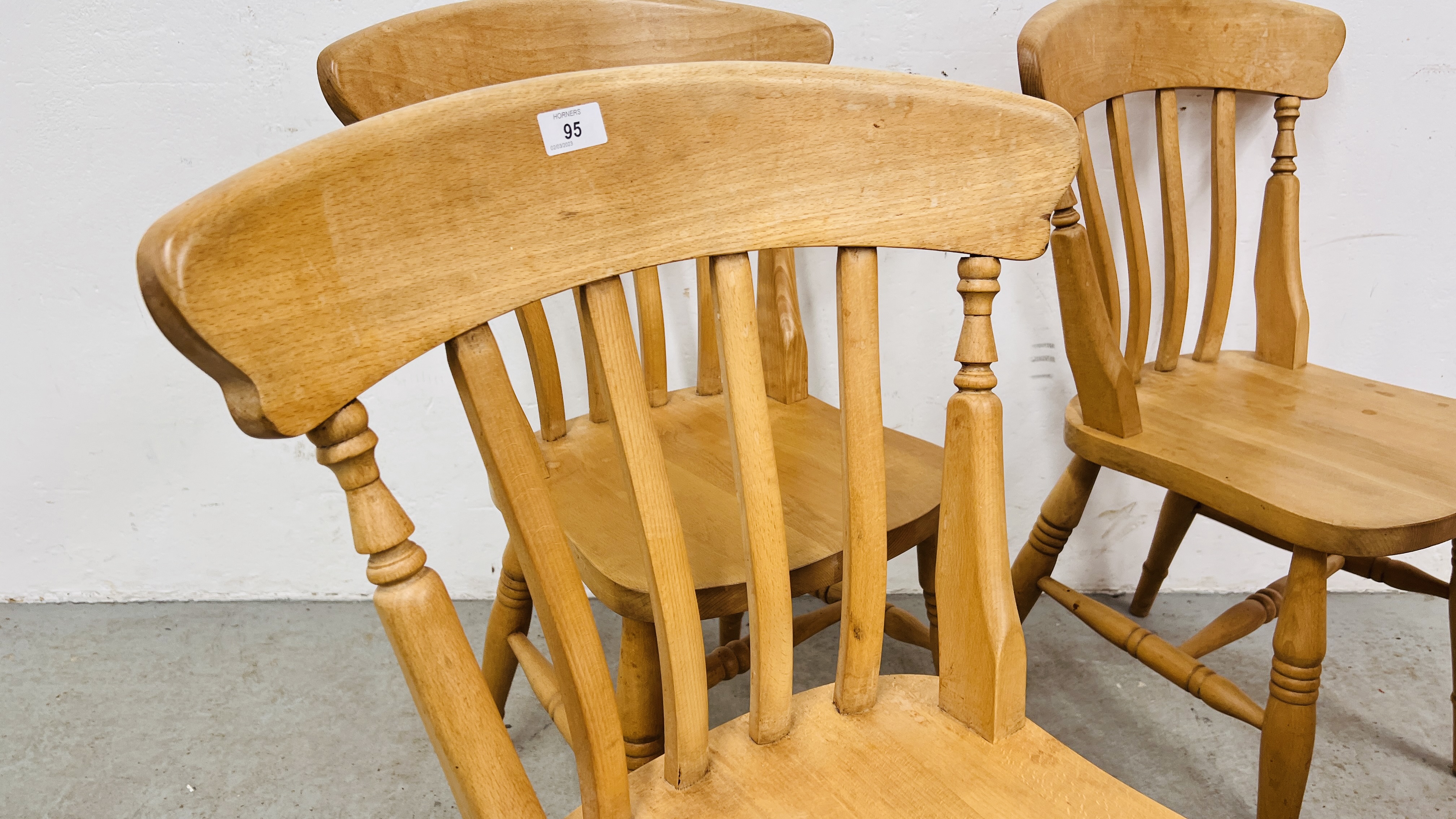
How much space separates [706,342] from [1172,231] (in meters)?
0.63

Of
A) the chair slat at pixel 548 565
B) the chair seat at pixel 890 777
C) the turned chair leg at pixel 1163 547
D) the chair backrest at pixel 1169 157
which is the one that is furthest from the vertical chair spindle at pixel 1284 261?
the chair slat at pixel 548 565

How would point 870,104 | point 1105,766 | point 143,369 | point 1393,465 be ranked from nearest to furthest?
1. point 870,104
2. point 1393,465
3. point 1105,766
4. point 143,369

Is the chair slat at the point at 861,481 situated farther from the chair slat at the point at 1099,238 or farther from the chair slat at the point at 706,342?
the chair slat at the point at 1099,238

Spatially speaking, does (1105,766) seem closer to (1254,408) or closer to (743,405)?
(1254,408)

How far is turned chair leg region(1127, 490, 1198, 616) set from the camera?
1405 mm

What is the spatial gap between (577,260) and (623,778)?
311 millimetres

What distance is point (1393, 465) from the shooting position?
94 cm

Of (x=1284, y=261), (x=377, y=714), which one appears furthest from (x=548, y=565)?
(x=1284, y=261)

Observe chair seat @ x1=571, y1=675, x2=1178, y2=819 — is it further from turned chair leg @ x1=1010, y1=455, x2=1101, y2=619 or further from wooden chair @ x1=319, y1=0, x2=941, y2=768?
turned chair leg @ x1=1010, y1=455, x2=1101, y2=619

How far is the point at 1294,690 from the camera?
930 millimetres

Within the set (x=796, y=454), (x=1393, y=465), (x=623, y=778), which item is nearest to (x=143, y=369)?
(x=796, y=454)

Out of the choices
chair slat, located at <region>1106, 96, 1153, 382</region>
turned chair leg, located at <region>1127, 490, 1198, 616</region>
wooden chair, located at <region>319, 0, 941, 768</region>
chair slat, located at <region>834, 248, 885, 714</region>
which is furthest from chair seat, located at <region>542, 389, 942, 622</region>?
turned chair leg, located at <region>1127, 490, 1198, 616</region>

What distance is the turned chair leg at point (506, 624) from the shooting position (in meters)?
1.08

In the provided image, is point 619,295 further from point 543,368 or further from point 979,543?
point 543,368
